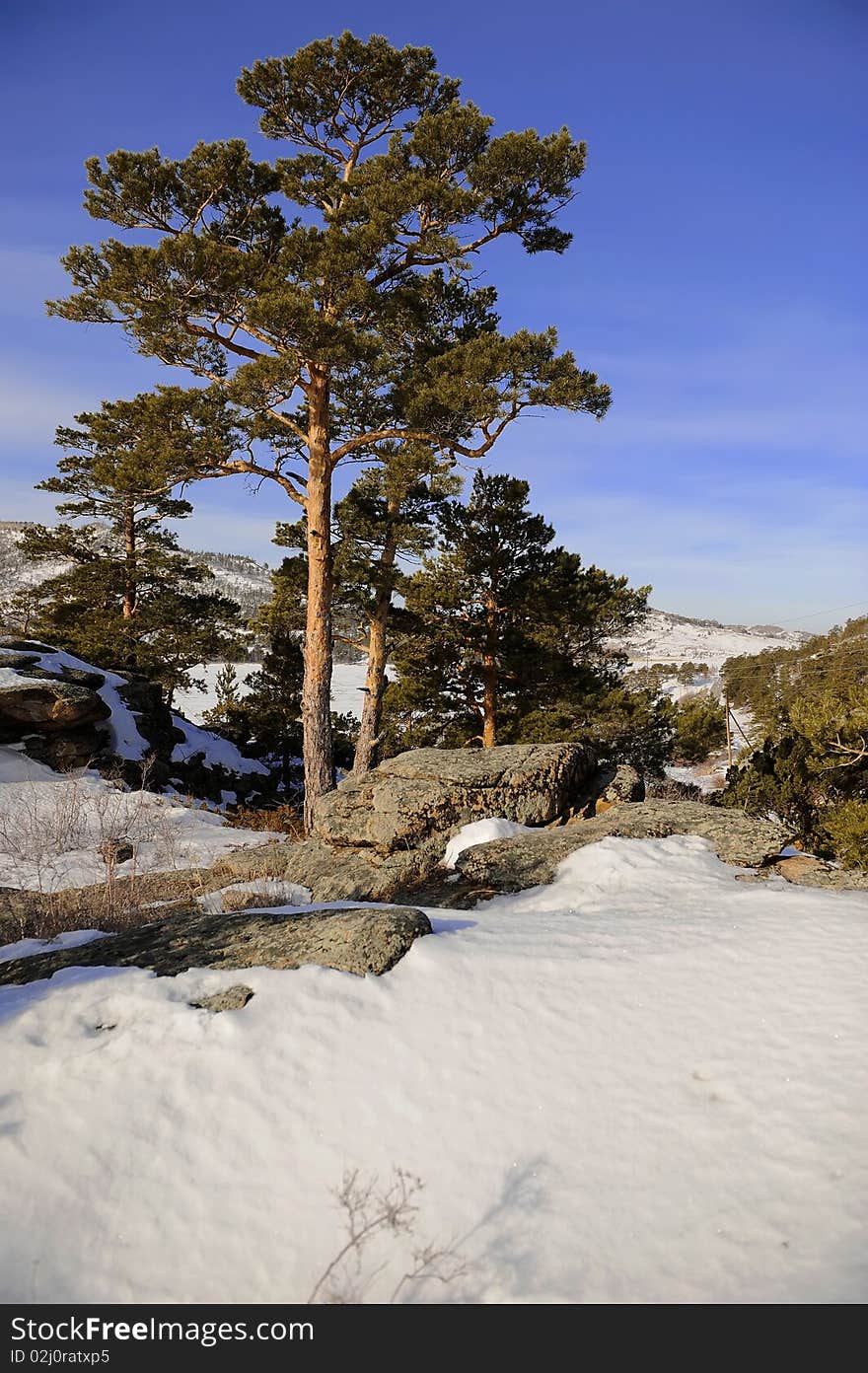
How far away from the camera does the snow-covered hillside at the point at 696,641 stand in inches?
5251

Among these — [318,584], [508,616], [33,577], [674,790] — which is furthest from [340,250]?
[33,577]

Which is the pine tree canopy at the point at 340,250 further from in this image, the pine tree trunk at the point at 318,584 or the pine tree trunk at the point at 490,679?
the pine tree trunk at the point at 490,679

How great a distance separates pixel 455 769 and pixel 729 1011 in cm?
513

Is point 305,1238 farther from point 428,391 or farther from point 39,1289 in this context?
point 428,391

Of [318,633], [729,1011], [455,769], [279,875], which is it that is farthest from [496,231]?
[729,1011]

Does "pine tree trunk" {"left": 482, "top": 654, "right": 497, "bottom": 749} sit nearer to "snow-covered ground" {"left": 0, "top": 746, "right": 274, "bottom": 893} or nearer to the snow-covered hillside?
"snow-covered ground" {"left": 0, "top": 746, "right": 274, "bottom": 893}

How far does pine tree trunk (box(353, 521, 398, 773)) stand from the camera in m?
14.4

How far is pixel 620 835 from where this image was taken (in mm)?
6891

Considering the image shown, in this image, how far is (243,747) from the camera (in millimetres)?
21250

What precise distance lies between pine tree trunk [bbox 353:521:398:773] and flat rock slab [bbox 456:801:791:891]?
721 cm

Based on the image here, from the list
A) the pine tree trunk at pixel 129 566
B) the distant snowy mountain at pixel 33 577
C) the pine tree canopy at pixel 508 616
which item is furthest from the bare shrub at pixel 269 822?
the distant snowy mountain at pixel 33 577

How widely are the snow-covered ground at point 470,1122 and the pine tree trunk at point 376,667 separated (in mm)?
10274

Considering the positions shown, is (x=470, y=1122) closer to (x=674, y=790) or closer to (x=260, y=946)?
(x=260, y=946)

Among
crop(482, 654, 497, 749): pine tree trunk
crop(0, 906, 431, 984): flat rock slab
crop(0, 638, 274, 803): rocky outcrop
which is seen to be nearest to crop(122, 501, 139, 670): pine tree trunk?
crop(0, 638, 274, 803): rocky outcrop
